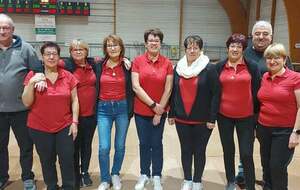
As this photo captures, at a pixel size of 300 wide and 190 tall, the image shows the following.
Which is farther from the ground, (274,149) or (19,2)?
(19,2)

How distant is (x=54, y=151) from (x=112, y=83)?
0.75 m

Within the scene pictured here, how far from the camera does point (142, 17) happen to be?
8820 mm

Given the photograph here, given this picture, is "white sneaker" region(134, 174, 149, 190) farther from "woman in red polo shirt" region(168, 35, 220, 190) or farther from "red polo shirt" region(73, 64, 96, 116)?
"red polo shirt" region(73, 64, 96, 116)

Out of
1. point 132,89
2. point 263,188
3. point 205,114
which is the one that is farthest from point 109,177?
point 263,188

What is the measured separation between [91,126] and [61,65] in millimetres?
623

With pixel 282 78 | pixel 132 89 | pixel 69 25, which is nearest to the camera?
pixel 282 78

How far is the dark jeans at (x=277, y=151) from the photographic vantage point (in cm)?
254

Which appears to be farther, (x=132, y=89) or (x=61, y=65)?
(x=132, y=89)

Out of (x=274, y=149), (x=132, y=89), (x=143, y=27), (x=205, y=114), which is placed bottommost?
(x=274, y=149)

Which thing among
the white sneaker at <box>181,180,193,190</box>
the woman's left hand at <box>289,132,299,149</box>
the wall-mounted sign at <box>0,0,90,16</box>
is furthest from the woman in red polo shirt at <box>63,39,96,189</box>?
the wall-mounted sign at <box>0,0,90,16</box>

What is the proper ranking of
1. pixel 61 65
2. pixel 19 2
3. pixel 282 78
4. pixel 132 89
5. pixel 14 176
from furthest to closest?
pixel 19 2 < pixel 14 176 < pixel 132 89 < pixel 61 65 < pixel 282 78

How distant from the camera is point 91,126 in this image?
9.80 feet

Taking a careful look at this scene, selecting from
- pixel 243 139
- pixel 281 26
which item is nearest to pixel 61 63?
pixel 243 139

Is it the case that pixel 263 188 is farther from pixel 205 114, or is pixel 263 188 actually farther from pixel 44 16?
pixel 44 16
